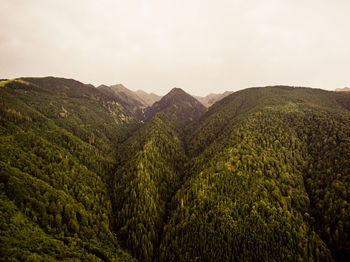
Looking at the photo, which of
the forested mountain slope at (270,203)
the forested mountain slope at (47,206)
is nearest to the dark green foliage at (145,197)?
the forested mountain slope at (47,206)

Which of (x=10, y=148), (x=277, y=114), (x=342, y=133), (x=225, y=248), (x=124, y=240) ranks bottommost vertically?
(x=124, y=240)

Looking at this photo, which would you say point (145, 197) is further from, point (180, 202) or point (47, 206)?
point (47, 206)

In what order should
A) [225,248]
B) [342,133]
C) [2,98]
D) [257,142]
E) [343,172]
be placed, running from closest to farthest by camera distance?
[225,248], [343,172], [342,133], [257,142], [2,98]

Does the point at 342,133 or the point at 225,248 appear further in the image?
the point at 342,133

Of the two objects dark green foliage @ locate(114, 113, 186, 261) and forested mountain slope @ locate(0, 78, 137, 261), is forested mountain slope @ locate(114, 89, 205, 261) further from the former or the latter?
forested mountain slope @ locate(0, 78, 137, 261)

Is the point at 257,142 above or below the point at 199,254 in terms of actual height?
above

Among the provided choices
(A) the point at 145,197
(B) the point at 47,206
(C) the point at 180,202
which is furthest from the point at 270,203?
(B) the point at 47,206

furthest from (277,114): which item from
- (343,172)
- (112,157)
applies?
(112,157)

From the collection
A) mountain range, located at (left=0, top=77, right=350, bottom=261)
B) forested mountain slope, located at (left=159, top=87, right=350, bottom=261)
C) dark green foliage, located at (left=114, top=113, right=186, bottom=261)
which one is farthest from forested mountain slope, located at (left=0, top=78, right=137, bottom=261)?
forested mountain slope, located at (left=159, top=87, right=350, bottom=261)

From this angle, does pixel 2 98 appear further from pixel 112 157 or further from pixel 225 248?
pixel 225 248
